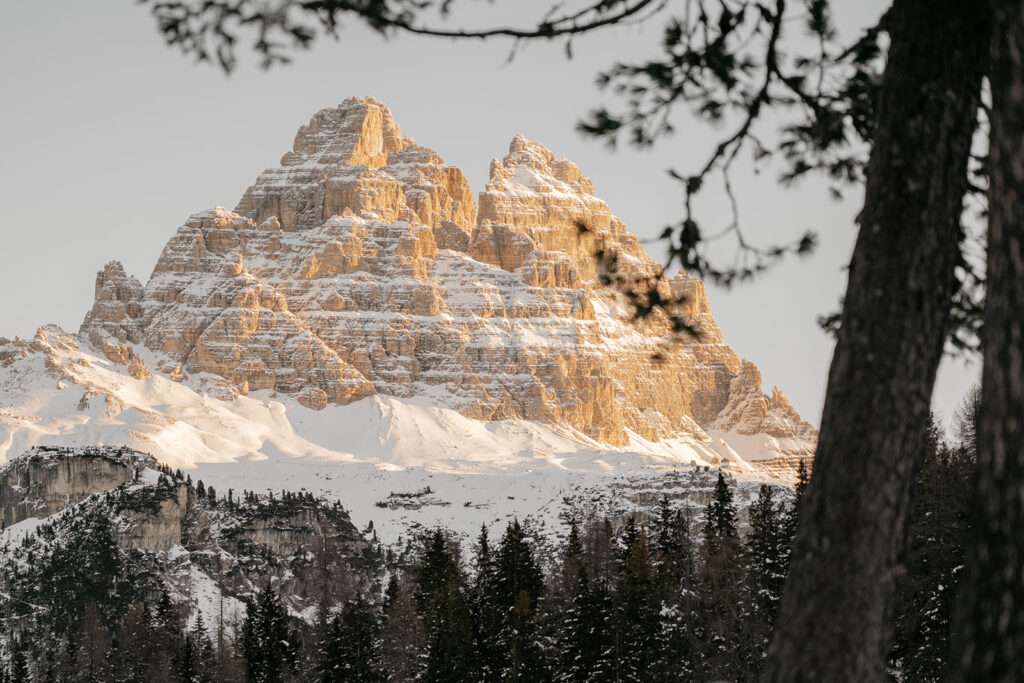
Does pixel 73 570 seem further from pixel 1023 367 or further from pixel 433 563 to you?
pixel 1023 367

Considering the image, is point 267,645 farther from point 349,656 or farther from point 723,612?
point 723,612

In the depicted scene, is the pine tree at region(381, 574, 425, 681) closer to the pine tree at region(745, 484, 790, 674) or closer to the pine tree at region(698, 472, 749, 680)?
the pine tree at region(698, 472, 749, 680)

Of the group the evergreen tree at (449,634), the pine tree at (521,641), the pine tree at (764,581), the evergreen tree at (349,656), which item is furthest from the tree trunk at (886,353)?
the evergreen tree at (349,656)

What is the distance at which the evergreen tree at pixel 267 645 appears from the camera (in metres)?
59.7

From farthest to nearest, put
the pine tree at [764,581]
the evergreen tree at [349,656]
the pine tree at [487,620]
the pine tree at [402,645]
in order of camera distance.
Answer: the evergreen tree at [349,656] < the pine tree at [402,645] < the pine tree at [487,620] < the pine tree at [764,581]

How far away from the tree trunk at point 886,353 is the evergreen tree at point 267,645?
57.8 metres

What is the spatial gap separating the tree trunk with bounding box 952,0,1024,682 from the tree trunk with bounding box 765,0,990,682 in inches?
28.4

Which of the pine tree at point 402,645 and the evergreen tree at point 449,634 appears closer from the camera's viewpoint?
the evergreen tree at point 449,634

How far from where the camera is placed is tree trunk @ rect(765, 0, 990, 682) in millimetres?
4848

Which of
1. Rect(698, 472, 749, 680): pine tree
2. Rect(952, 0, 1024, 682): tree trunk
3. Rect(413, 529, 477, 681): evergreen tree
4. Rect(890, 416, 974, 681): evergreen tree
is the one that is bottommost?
Rect(413, 529, 477, 681): evergreen tree

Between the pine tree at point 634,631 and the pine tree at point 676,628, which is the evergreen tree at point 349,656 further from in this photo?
the pine tree at point 634,631

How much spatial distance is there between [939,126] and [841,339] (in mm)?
998

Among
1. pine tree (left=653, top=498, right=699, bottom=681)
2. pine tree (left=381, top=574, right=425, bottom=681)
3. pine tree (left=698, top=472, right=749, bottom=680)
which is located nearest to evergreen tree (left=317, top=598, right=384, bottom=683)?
pine tree (left=381, top=574, right=425, bottom=681)

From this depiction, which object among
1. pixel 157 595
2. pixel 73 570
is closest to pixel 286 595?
pixel 157 595
